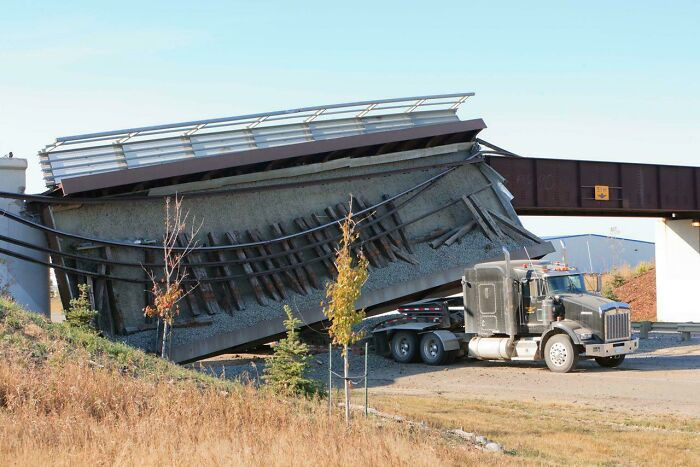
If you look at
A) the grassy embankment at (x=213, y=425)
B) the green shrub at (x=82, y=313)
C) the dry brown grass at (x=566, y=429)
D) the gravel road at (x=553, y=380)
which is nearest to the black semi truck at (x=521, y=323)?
the gravel road at (x=553, y=380)

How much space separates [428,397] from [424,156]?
15.0m

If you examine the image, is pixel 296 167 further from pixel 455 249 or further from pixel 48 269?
pixel 48 269

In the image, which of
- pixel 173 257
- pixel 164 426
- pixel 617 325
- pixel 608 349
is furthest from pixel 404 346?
pixel 164 426

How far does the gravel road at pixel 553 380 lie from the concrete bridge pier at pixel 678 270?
19.8m

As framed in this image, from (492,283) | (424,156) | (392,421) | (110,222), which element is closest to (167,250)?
(110,222)

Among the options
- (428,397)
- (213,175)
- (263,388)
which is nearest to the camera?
(263,388)

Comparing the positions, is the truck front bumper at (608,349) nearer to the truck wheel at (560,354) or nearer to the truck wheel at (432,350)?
the truck wheel at (560,354)

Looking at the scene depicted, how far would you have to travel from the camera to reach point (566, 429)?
48.6 ft

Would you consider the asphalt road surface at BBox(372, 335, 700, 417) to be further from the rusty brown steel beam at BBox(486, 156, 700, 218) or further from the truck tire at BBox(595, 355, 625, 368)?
the rusty brown steel beam at BBox(486, 156, 700, 218)

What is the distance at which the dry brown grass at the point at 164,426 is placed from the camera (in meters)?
9.86

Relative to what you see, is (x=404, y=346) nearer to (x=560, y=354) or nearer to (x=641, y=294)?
(x=560, y=354)

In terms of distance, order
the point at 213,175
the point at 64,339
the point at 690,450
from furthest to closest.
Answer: the point at 213,175, the point at 64,339, the point at 690,450

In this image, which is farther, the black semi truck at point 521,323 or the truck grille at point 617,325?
the black semi truck at point 521,323

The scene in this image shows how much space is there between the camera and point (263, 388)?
1436 centimetres
